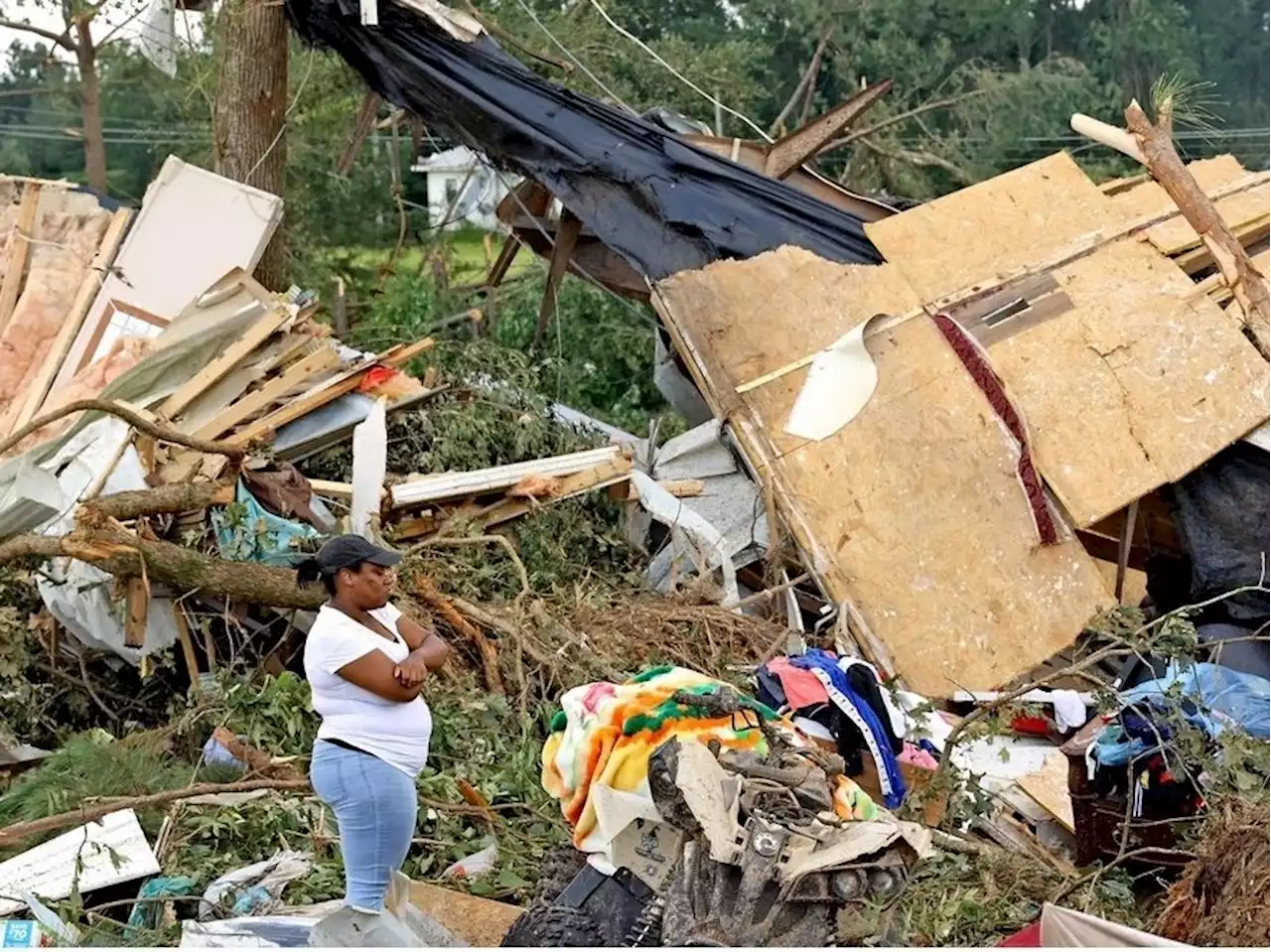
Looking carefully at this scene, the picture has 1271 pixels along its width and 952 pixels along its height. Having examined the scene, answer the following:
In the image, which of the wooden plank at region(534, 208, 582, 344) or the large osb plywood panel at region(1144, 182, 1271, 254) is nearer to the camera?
the large osb plywood panel at region(1144, 182, 1271, 254)

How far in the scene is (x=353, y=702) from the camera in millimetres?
4707

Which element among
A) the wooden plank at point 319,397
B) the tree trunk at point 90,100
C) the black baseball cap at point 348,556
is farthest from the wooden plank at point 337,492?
the tree trunk at point 90,100

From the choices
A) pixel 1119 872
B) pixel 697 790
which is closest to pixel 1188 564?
pixel 1119 872

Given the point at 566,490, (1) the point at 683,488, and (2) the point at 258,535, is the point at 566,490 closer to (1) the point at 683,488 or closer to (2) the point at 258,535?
(1) the point at 683,488

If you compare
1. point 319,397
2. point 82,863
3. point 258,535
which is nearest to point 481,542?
point 258,535

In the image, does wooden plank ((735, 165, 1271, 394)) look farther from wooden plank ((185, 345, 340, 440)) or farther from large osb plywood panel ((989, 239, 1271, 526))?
wooden plank ((185, 345, 340, 440))

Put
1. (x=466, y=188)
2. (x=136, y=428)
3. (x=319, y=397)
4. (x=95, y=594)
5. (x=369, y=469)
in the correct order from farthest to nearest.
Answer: (x=466, y=188)
(x=319, y=397)
(x=369, y=469)
(x=136, y=428)
(x=95, y=594)

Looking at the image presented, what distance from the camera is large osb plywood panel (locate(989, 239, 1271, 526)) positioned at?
817cm

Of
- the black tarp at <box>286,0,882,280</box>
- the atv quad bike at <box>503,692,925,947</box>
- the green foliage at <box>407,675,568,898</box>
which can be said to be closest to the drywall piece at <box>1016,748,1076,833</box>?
the green foliage at <box>407,675,568,898</box>

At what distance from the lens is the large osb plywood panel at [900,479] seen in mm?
8070

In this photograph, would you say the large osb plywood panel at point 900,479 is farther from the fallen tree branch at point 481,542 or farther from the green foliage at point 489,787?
the green foliage at point 489,787

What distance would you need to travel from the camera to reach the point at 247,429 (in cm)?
834

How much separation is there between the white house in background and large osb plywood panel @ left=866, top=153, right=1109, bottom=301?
2.57 m

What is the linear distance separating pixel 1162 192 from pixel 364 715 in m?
6.52
